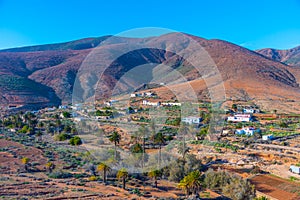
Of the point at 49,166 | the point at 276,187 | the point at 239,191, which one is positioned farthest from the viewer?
the point at 49,166

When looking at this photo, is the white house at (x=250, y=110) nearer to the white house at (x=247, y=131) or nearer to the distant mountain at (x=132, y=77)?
the distant mountain at (x=132, y=77)

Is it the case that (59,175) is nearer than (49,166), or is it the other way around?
(59,175)

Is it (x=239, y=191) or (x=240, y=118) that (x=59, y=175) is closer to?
(x=239, y=191)

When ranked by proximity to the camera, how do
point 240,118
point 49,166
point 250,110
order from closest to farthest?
point 49,166 < point 240,118 < point 250,110

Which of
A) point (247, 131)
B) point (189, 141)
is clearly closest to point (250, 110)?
point (247, 131)

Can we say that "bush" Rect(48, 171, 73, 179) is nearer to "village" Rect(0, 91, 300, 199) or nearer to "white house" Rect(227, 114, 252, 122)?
"village" Rect(0, 91, 300, 199)

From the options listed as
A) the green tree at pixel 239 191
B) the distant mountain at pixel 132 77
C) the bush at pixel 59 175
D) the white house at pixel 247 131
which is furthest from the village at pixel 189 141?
the distant mountain at pixel 132 77

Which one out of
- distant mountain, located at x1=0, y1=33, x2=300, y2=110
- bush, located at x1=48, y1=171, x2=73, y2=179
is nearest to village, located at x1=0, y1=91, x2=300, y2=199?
bush, located at x1=48, y1=171, x2=73, y2=179

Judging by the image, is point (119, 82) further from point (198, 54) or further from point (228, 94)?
point (228, 94)

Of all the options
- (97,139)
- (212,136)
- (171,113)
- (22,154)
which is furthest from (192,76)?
(22,154)
